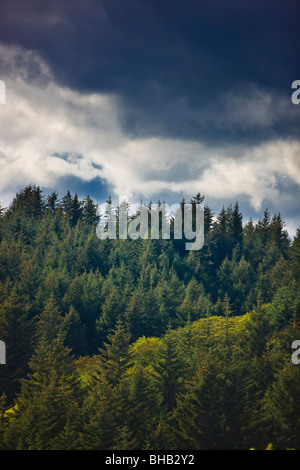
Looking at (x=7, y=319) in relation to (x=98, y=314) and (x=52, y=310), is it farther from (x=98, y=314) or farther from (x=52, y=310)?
(x=98, y=314)

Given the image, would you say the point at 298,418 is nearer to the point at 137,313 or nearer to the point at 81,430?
the point at 81,430

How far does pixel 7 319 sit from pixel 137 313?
25966 mm

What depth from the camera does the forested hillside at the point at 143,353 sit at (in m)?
34.6

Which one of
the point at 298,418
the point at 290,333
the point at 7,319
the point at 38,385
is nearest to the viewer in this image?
the point at 298,418

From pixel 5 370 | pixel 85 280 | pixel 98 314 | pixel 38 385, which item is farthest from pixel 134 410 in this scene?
pixel 85 280

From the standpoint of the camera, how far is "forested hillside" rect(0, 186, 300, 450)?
113 ft

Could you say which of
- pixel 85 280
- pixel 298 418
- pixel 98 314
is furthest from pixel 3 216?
pixel 298 418

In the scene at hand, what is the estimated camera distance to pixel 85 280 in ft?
273

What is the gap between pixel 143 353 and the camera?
170 ft

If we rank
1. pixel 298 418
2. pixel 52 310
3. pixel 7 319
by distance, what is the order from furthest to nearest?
pixel 52 310
pixel 7 319
pixel 298 418

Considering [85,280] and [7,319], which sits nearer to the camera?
[7,319]

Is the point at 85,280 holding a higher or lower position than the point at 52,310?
higher

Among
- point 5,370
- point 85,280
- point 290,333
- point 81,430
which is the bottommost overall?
point 81,430
